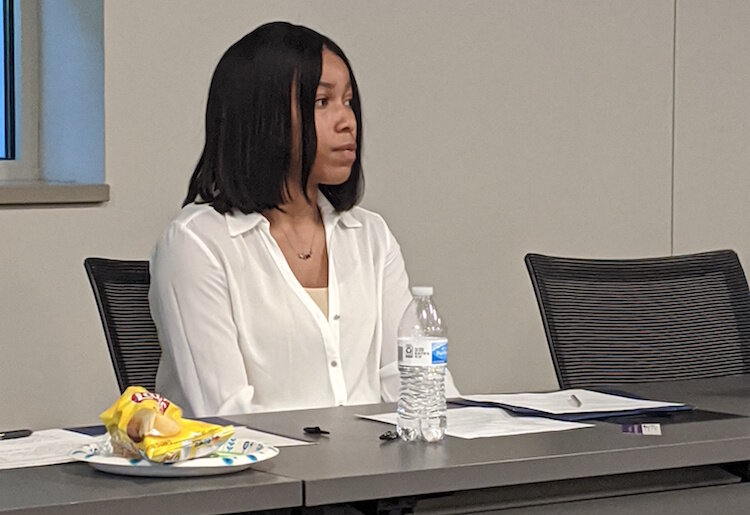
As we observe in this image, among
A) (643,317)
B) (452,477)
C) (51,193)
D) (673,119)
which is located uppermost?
(673,119)

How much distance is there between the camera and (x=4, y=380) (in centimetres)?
328

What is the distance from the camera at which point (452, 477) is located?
61.6 inches

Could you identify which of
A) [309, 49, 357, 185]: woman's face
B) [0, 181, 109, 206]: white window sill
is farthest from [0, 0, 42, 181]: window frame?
[309, 49, 357, 185]: woman's face

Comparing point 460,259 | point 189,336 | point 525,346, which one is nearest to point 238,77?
point 189,336

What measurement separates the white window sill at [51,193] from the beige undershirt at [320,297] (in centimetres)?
104

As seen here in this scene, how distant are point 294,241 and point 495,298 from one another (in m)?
1.60

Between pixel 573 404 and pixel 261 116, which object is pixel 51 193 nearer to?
pixel 261 116

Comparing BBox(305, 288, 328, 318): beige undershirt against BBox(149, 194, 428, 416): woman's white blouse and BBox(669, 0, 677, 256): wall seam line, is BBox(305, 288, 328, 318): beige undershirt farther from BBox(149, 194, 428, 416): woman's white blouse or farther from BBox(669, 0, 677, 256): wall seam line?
BBox(669, 0, 677, 256): wall seam line

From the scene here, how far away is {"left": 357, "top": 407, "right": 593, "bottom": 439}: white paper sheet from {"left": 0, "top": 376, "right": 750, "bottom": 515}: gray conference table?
1.2 inches

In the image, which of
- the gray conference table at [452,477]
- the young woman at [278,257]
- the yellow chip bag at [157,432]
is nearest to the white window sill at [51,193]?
the young woman at [278,257]

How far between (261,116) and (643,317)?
0.86 metres

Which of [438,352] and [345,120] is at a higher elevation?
[345,120]

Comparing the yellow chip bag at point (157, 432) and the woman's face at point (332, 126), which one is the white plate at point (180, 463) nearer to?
the yellow chip bag at point (157, 432)

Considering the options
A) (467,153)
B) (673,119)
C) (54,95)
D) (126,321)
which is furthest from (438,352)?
(673,119)
